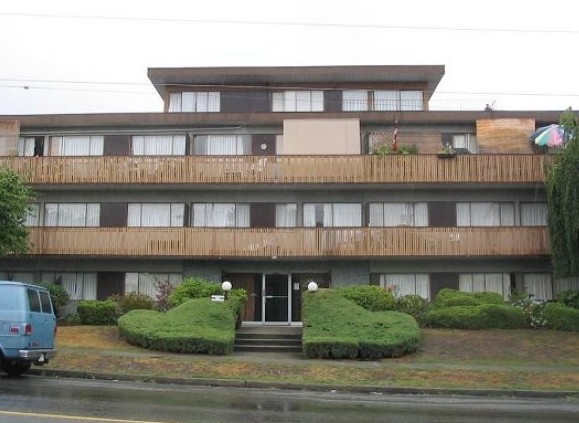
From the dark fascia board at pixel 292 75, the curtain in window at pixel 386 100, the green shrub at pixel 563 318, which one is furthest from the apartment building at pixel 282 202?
the green shrub at pixel 563 318

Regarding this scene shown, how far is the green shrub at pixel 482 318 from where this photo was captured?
23.8 m

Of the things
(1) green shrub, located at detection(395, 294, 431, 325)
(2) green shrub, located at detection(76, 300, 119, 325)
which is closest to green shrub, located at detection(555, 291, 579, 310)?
(1) green shrub, located at detection(395, 294, 431, 325)

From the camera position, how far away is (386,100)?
3478cm

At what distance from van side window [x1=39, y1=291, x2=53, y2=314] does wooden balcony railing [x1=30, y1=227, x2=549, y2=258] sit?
13.0 meters

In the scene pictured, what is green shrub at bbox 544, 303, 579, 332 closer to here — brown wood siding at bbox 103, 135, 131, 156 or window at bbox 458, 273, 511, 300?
window at bbox 458, 273, 511, 300

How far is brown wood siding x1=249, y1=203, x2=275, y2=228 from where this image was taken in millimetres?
30141

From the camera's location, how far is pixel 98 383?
14922 millimetres

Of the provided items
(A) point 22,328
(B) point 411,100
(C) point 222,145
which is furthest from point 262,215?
(A) point 22,328

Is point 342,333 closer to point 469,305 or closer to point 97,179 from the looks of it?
point 469,305

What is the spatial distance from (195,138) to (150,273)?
652 centimetres

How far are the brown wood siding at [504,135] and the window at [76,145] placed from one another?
17.3m

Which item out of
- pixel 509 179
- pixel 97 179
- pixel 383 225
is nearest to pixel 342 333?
pixel 383 225

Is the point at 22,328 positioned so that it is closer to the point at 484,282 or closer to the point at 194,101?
the point at 484,282

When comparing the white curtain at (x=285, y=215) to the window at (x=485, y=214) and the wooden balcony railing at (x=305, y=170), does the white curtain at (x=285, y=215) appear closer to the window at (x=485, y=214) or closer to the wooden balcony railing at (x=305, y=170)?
the wooden balcony railing at (x=305, y=170)
